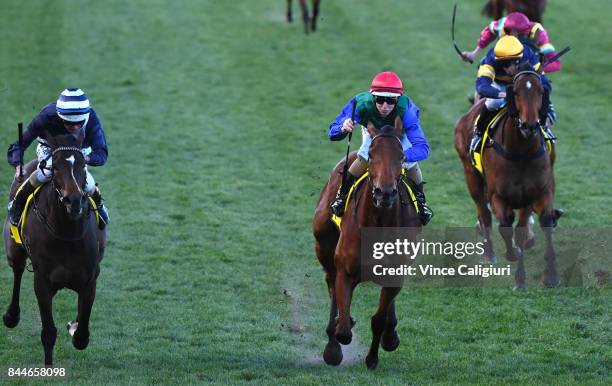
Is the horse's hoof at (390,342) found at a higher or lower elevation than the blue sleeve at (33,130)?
lower

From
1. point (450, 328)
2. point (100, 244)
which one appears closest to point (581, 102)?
point (450, 328)

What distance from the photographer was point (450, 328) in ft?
39.1

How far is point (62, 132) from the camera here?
414 inches

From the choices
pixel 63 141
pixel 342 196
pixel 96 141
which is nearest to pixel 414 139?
pixel 342 196

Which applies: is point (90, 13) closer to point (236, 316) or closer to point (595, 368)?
point (236, 316)

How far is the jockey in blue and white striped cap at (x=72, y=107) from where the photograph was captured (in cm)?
1019

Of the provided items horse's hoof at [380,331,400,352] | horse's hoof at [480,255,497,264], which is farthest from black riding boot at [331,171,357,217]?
horse's hoof at [480,255,497,264]

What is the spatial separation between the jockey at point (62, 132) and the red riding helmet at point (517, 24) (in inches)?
238

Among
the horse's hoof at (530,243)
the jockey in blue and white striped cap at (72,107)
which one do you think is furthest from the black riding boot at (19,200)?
the horse's hoof at (530,243)

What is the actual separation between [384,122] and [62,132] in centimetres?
287

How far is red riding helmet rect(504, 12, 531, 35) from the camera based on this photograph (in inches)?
571

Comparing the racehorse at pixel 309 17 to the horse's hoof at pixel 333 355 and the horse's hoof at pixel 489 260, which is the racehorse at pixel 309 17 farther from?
the horse's hoof at pixel 333 355

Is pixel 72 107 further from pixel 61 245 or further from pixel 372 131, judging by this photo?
pixel 372 131

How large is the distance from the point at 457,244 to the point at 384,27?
14049 mm
